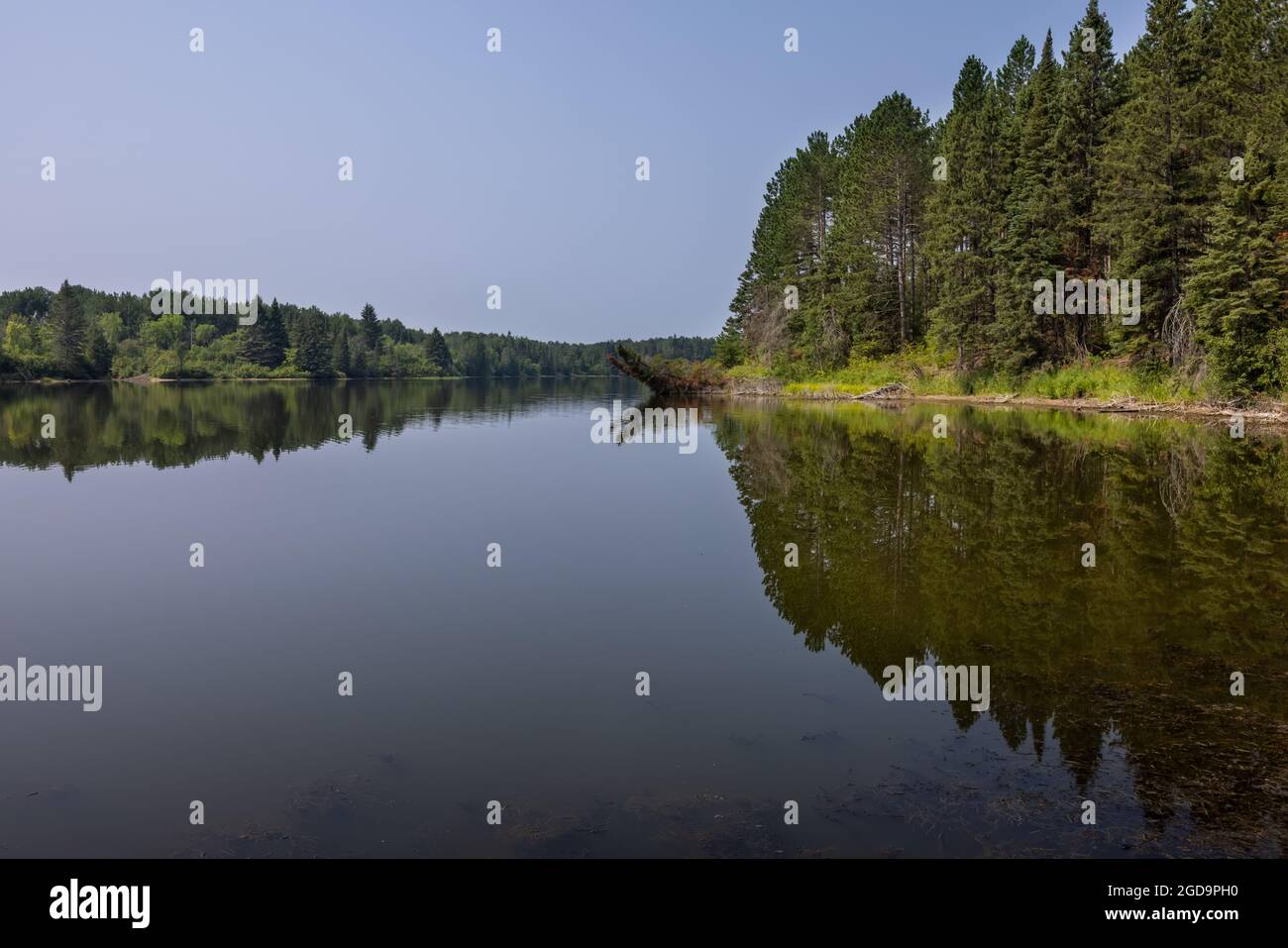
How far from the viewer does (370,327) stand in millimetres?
194500

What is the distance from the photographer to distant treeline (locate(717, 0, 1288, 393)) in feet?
126

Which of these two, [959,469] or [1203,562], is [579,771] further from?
[959,469]

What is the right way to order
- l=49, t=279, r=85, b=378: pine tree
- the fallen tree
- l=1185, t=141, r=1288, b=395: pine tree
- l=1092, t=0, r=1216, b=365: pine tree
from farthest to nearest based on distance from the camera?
l=49, t=279, r=85, b=378: pine tree, the fallen tree, l=1092, t=0, r=1216, b=365: pine tree, l=1185, t=141, r=1288, b=395: pine tree

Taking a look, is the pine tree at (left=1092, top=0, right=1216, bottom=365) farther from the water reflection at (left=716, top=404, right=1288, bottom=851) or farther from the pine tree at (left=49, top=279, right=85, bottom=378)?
the pine tree at (left=49, top=279, right=85, bottom=378)

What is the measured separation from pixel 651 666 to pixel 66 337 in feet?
455

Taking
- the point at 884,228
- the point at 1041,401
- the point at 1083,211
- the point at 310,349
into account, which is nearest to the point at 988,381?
the point at 1041,401

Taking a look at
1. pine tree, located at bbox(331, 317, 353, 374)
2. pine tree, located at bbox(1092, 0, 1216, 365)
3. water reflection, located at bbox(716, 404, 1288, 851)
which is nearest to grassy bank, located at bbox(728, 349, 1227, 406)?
pine tree, located at bbox(1092, 0, 1216, 365)

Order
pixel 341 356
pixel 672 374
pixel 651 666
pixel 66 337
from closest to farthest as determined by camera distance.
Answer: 1. pixel 651 666
2. pixel 672 374
3. pixel 66 337
4. pixel 341 356

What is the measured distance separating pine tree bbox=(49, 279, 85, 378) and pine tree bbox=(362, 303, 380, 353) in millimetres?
71993

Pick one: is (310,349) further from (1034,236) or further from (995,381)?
(1034,236)

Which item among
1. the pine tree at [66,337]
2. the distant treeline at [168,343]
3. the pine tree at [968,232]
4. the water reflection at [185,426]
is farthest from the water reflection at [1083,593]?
the pine tree at [66,337]

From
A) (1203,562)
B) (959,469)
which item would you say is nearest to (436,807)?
(1203,562)

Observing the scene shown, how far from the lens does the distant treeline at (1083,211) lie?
3838cm
